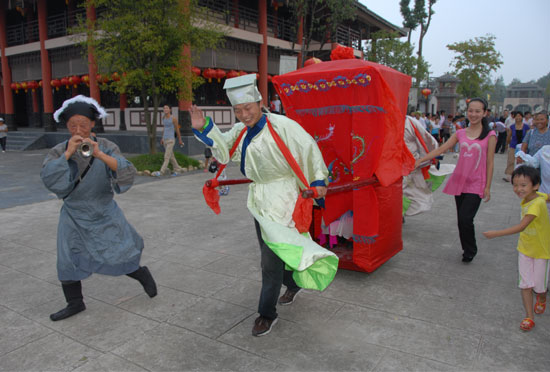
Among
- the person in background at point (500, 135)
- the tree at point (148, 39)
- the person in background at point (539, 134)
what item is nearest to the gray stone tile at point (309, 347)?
the person in background at point (539, 134)

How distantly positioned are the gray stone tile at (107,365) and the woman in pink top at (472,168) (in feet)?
10.7

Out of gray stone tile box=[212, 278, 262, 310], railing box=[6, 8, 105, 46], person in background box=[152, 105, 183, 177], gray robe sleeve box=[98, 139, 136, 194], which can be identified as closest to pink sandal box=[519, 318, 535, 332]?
gray stone tile box=[212, 278, 262, 310]

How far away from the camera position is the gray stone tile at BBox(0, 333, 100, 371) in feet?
8.66

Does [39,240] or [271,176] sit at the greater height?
[271,176]

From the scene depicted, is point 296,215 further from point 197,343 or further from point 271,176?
point 197,343

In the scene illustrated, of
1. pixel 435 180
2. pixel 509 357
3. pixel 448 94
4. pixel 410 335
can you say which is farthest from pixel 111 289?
pixel 448 94

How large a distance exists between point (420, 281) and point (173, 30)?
29.8 ft

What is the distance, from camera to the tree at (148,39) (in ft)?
34.0

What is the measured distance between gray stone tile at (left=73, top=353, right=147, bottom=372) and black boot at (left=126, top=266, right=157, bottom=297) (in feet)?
2.83

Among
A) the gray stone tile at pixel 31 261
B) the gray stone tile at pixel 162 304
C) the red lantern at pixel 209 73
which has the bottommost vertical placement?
the gray stone tile at pixel 31 261

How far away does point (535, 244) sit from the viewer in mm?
3123

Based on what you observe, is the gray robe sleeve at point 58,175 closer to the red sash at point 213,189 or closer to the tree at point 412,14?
the red sash at point 213,189

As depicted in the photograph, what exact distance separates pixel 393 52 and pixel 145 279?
2478cm

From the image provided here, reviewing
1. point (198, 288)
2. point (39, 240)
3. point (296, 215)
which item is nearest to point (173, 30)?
point (39, 240)
